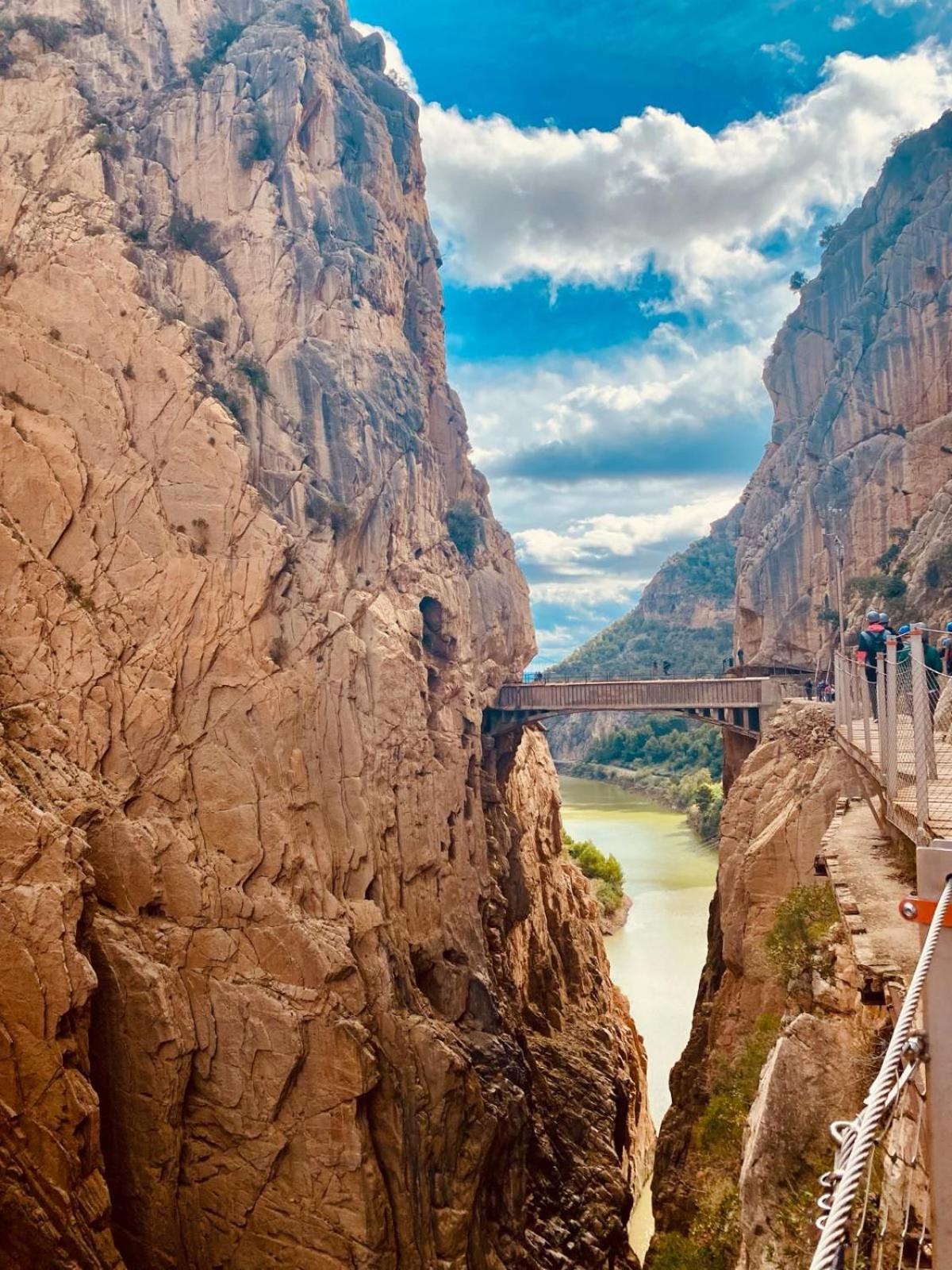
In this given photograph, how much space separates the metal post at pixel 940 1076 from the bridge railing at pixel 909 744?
2.37 m

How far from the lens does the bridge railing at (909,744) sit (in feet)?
18.4

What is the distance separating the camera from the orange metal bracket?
324 centimetres

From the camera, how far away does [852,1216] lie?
210 inches

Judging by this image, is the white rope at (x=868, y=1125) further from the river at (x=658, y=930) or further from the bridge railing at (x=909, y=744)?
the river at (x=658, y=930)

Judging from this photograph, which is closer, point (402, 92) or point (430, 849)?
point (430, 849)

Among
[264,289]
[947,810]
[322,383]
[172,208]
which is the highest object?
[172,208]

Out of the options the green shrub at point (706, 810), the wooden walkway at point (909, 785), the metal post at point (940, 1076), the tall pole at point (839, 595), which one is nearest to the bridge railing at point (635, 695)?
the tall pole at point (839, 595)

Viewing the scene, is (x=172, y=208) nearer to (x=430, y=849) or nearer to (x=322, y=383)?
(x=322, y=383)

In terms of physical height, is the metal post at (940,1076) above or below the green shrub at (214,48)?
below

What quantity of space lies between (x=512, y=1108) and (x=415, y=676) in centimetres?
1027

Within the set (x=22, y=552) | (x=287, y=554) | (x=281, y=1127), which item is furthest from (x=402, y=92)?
(x=281, y=1127)

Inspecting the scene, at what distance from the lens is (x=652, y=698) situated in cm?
2842

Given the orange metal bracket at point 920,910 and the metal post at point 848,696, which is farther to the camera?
the metal post at point 848,696

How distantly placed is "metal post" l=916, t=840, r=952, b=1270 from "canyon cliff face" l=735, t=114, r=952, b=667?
2883cm
